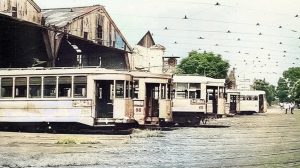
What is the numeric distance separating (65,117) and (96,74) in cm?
202

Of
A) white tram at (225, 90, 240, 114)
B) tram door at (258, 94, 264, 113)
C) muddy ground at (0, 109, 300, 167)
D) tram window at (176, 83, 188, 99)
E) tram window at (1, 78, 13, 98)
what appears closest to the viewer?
muddy ground at (0, 109, 300, 167)

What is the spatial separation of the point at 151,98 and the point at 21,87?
555cm

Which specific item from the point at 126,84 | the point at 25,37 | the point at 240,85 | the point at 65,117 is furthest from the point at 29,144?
the point at 240,85

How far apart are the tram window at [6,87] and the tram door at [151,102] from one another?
5.66 m

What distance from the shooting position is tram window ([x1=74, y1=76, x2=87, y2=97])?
1672 cm

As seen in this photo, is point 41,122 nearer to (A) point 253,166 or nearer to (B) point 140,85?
(B) point 140,85

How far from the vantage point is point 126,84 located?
17078 millimetres

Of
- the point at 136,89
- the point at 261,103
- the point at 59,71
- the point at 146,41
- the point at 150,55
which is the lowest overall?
the point at 261,103

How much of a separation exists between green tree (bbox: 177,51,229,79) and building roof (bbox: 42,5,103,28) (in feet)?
84.6

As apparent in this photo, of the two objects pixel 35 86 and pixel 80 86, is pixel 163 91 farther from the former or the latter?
pixel 35 86

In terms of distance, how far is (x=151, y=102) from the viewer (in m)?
19.5

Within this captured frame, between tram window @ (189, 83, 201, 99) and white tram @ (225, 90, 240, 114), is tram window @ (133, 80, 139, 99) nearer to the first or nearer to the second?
tram window @ (189, 83, 201, 99)

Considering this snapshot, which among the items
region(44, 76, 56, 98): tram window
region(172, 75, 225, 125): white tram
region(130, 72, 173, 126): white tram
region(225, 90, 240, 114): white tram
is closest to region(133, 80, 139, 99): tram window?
region(130, 72, 173, 126): white tram

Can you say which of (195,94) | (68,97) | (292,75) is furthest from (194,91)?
(292,75)
